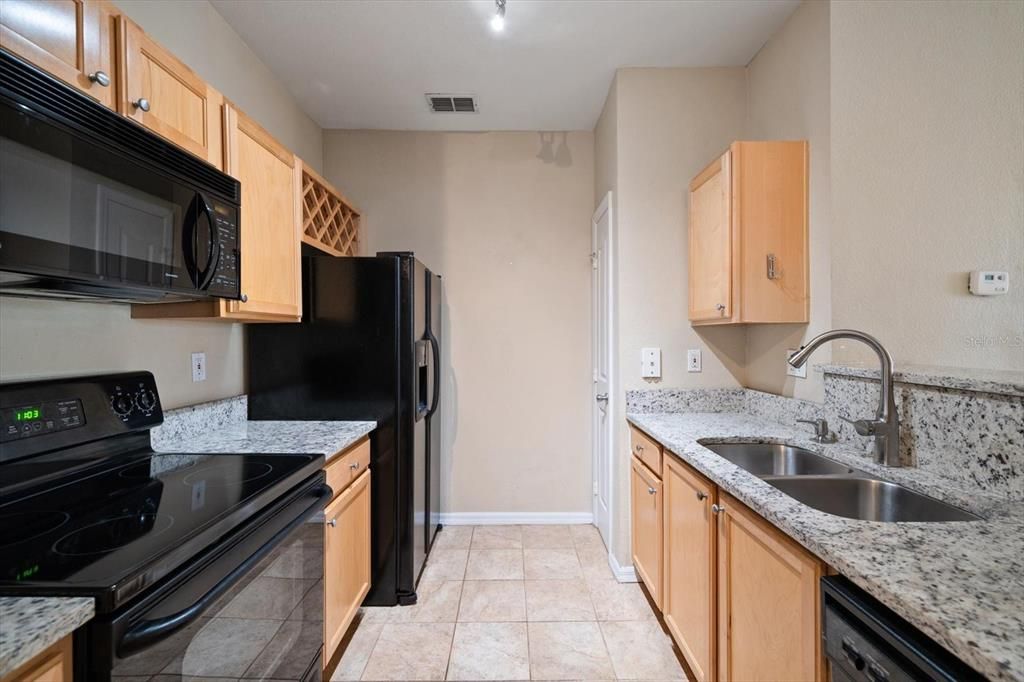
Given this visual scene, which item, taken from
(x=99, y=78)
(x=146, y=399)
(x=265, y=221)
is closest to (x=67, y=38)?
(x=99, y=78)

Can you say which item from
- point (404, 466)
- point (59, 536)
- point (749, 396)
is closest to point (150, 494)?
point (59, 536)

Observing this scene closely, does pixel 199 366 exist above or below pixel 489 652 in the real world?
above

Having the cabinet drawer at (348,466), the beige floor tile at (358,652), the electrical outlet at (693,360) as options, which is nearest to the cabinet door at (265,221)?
the cabinet drawer at (348,466)

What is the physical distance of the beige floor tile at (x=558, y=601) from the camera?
6.90 ft

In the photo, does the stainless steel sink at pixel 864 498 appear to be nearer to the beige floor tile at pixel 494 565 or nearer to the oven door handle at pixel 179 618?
the oven door handle at pixel 179 618

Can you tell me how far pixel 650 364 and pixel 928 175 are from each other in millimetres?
1290

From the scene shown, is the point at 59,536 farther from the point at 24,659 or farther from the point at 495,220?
the point at 495,220

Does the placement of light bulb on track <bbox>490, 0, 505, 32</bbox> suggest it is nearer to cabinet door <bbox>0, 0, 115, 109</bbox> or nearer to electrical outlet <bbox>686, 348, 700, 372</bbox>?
cabinet door <bbox>0, 0, 115, 109</bbox>

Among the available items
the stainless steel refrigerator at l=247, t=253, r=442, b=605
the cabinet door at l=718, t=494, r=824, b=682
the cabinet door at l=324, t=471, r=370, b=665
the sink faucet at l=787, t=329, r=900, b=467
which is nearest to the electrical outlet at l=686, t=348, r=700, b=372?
the sink faucet at l=787, t=329, r=900, b=467

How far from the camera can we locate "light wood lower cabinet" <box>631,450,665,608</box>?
1.91 metres

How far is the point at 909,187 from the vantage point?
1.71 m

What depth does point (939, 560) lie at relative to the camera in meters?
0.80

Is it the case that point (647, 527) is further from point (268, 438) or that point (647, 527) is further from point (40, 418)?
point (40, 418)

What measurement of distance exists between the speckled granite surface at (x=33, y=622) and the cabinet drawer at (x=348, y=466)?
91 centimetres
